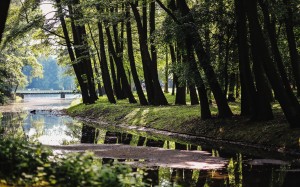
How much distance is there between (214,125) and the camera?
23.2 m

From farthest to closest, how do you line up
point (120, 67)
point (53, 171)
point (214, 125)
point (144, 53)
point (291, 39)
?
point (120, 67), point (144, 53), point (291, 39), point (214, 125), point (53, 171)

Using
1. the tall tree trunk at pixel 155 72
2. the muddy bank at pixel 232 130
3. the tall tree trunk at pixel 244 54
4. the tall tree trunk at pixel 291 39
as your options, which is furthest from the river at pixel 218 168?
the tall tree trunk at pixel 155 72

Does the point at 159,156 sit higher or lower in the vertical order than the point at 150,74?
lower

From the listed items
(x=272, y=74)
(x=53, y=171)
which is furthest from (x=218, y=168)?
(x=53, y=171)

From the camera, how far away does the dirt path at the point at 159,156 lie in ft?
48.0

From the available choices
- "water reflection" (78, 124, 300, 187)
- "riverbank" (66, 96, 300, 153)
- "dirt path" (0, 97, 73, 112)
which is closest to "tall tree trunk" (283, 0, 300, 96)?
"riverbank" (66, 96, 300, 153)

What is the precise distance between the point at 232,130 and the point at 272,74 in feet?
14.0

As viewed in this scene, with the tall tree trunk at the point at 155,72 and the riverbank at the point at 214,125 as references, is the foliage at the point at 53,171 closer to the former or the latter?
the riverbank at the point at 214,125

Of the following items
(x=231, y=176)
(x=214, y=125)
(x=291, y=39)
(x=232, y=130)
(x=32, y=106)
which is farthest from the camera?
(x=32, y=106)

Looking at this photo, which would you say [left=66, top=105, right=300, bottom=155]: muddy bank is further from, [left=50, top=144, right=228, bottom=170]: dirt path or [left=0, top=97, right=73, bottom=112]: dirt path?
[left=0, top=97, right=73, bottom=112]: dirt path

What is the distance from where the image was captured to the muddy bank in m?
17.8

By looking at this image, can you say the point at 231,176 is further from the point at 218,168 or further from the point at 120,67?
the point at 120,67

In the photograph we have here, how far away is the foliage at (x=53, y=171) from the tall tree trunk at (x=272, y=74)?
11.4 meters

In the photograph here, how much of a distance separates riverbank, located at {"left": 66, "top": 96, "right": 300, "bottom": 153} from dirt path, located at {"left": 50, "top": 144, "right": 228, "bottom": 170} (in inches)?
117
